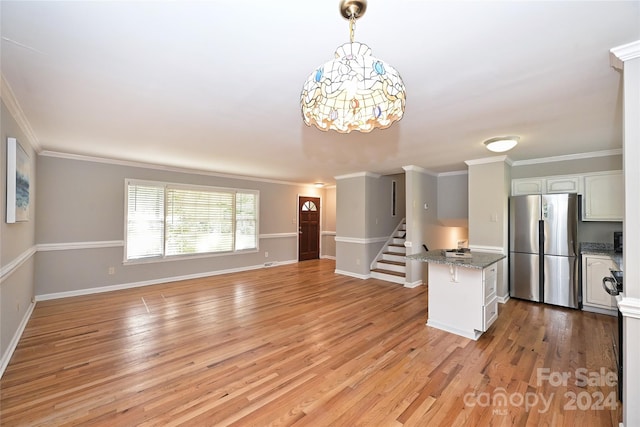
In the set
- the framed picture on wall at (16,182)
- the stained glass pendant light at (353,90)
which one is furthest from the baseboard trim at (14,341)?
the stained glass pendant light at (353,90)

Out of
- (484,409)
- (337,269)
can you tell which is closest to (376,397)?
(484,409)

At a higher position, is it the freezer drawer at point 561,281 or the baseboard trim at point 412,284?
the freezer drawer at point 561,281

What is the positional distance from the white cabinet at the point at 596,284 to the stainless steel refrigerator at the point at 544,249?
9 centimetres

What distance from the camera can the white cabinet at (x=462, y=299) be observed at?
3.06 meters

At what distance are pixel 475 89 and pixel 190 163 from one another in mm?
4623

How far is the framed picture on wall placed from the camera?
2.47 m

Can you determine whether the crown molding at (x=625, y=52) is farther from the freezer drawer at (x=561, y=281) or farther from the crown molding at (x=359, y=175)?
the crown molding at (x=359, y=175)

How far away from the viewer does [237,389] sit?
2.17m

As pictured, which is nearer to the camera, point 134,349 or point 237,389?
point 237,389

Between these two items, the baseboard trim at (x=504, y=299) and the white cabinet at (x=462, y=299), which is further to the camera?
the baseboard trim at (x=504, y=299)

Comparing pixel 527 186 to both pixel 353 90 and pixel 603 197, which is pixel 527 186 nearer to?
pixel 603 197

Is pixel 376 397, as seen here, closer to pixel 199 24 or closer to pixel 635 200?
pixel 635 200

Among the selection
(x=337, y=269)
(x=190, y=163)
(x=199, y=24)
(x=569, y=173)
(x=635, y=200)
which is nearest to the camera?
(x=199, y=24)

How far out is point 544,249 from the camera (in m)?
4.18
